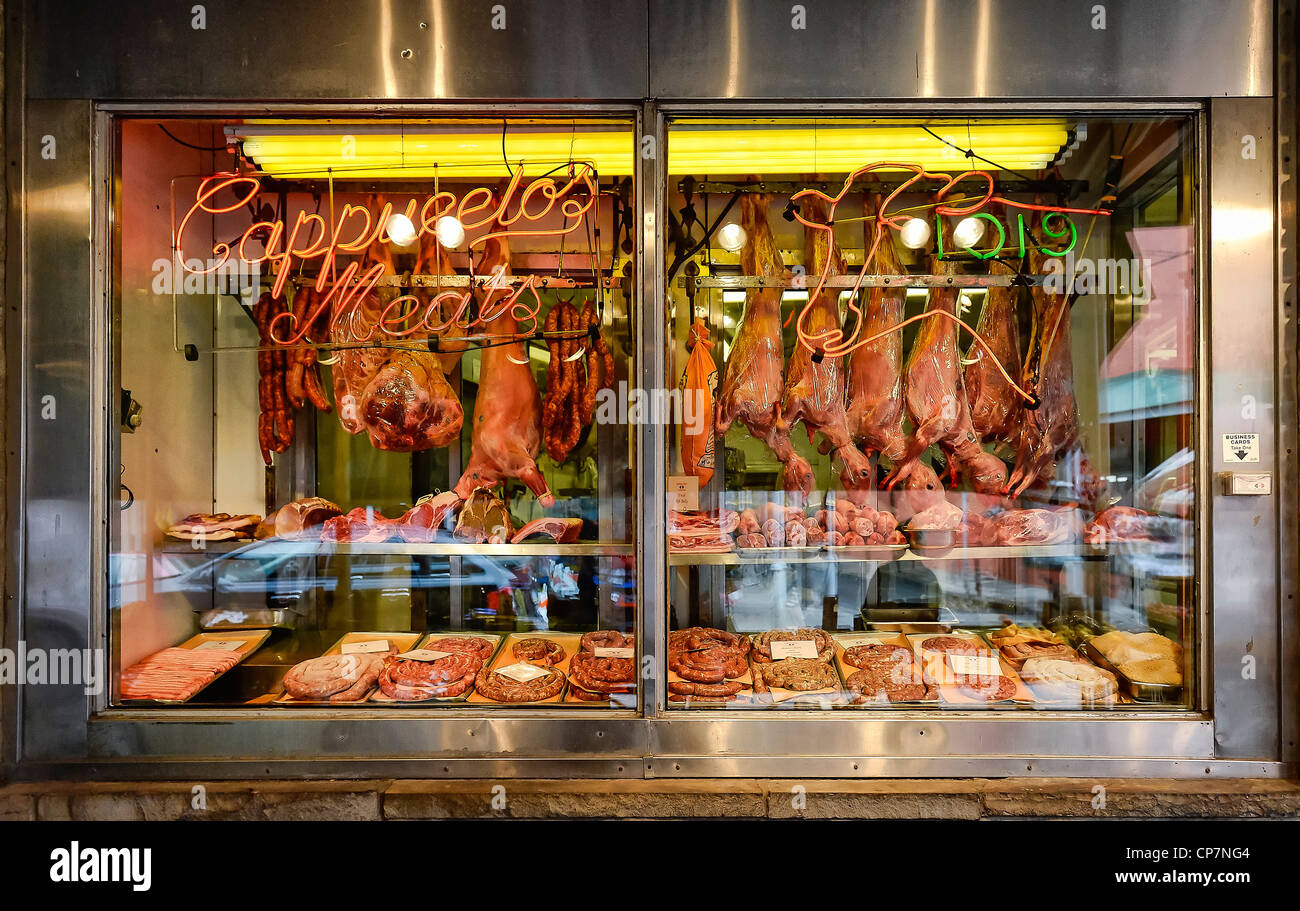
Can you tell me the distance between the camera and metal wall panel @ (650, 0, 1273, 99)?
2.70 metres

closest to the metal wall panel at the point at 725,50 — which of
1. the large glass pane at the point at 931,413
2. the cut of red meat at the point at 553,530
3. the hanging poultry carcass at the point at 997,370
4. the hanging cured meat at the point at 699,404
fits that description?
the large glass pane at the point at 931,413

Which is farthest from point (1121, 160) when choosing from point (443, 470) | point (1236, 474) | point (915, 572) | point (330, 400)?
point (330, 400)

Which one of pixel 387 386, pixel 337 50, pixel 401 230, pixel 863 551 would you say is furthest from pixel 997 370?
pixel 337 50

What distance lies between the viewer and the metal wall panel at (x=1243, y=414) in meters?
2.67

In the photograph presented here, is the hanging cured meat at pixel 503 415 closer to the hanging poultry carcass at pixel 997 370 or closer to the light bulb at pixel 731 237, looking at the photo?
the light bulb at pixel 731 237

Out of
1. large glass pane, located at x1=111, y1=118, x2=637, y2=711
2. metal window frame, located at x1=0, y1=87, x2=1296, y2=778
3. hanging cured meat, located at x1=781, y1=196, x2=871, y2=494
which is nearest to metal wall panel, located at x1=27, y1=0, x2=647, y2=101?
metal window frame, located at x1=0, y1=87, x2=1296, y2=778

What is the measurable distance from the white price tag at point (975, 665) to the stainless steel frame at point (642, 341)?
44 centimetres

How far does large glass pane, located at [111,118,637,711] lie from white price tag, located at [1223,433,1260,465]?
2.43m

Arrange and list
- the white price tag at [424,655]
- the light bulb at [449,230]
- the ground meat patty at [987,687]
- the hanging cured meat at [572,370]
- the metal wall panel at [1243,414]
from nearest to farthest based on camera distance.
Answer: the metal wall panel at [1243,414]
the ground meat patty at [987,687]
the light bulb at [449,230]
the white price tag at [424,655]
the hanging cured meat at [572,370]

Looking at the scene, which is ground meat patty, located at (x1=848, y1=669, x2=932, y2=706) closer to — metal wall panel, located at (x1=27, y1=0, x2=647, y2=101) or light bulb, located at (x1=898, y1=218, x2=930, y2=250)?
light bulb, located at (x1=898, y1=218, x2=930, y2=250)

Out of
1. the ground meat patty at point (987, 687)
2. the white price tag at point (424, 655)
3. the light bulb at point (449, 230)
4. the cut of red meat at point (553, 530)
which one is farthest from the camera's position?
the cut of red meat at point (553, 530)

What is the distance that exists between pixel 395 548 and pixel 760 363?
6.68ft
